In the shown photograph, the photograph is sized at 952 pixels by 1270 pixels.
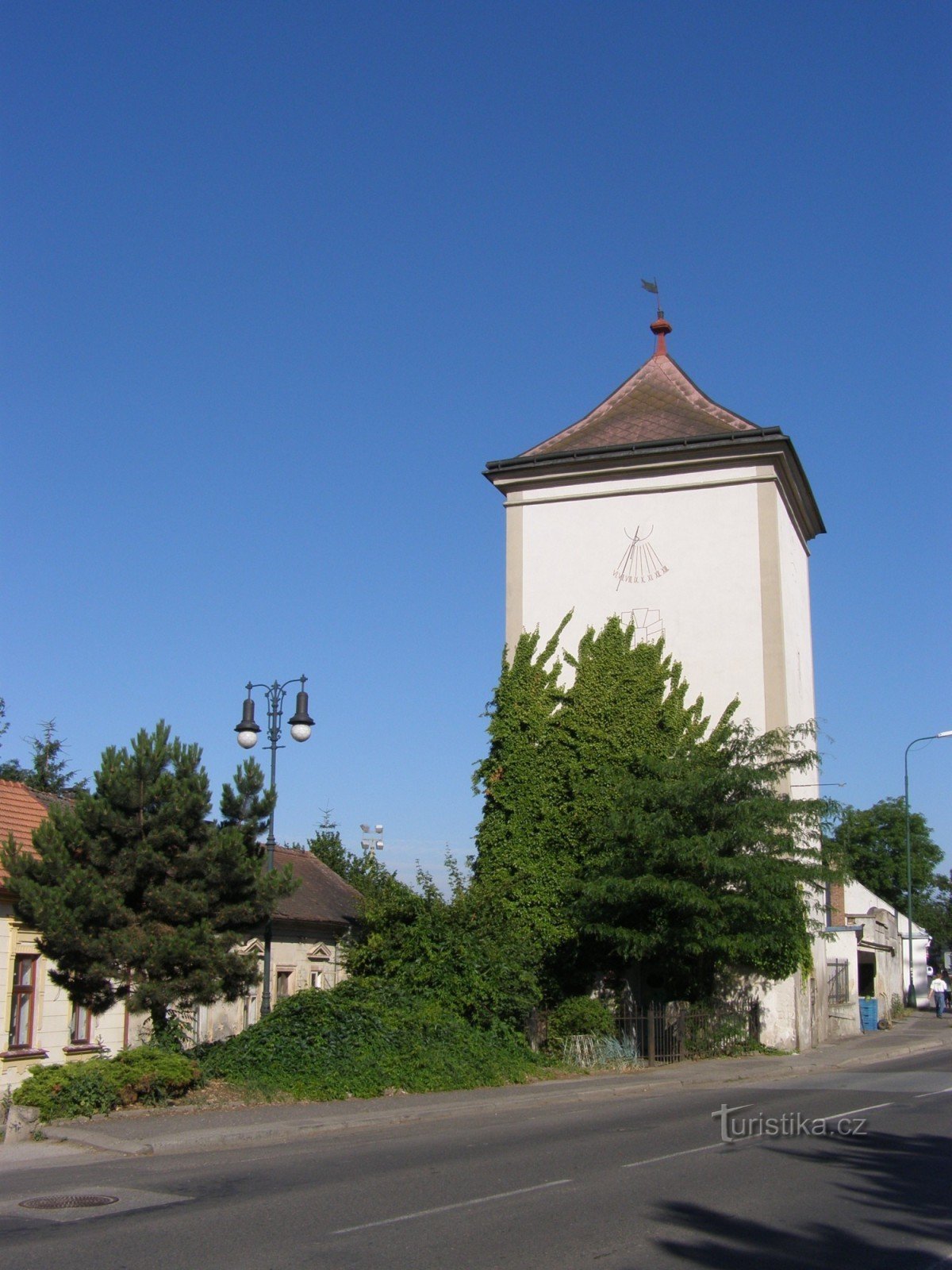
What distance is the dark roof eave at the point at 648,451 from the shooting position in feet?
93.2

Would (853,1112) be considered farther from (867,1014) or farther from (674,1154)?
(867,1014)

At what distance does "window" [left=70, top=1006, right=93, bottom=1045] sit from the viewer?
76.8ft

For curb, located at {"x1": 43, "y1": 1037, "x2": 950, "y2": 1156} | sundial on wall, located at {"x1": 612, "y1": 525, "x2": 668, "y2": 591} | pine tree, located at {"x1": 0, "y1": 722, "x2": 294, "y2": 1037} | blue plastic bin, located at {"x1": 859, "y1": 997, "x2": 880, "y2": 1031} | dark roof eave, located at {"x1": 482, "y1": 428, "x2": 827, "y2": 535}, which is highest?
dark roof eave, located at {"x1": 482, "y1": 428, "x2": 827, "y2": 535}

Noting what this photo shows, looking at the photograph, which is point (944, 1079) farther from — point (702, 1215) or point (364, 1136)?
point (702, 1215)

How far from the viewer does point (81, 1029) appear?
2377 cm

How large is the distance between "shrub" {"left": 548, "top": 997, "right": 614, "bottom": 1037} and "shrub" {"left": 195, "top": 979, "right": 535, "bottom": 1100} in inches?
87.9

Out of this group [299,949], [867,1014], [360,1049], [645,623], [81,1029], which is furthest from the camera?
[867,1014]

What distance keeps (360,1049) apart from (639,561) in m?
14.5

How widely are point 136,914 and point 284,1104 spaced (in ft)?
10.7

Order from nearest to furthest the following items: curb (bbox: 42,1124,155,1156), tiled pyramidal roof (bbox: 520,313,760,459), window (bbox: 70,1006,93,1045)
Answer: curb (bbox: 42,1124,155,1156)
window (bbox: 70,1006,93,1045)
tiled pyramidal roof (bbox: 520,313,760,459)

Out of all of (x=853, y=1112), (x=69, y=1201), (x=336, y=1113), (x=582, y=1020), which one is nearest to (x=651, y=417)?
(x=582, y=1020)

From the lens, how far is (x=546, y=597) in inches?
1169

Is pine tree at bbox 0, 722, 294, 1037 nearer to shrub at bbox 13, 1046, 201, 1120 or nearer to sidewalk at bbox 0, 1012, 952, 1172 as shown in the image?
shrub at bbox 13, 1046, 201, 1120

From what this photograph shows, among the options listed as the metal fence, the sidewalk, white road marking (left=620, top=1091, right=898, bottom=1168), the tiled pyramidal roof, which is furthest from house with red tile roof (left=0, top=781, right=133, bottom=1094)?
the tiled pyramidal roof
